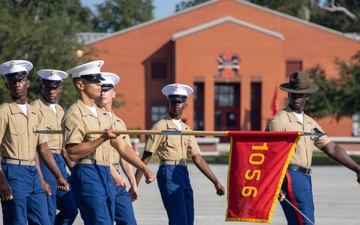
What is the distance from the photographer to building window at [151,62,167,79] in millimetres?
64062

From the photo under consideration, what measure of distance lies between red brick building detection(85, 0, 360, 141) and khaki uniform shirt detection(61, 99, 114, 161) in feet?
171

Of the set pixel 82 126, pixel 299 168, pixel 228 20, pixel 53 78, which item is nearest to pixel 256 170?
pixel 299 168

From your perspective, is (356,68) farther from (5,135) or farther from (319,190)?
(5,135)

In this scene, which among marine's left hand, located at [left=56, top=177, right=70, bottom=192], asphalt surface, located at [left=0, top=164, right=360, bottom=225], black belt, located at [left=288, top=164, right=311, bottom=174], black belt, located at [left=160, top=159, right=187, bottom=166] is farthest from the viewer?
asphalt surface, located at [left=0, top=164, right=360, bottom=225]

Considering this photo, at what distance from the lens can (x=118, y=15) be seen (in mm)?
107688

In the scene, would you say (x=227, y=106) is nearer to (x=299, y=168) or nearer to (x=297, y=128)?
(x=297, y=128)

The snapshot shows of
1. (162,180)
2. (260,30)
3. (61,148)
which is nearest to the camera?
(162,180)

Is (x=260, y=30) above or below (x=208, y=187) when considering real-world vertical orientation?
above

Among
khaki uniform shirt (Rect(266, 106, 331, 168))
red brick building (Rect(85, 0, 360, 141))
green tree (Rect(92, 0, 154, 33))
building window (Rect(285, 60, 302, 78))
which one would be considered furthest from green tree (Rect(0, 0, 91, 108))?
green tree (Rect(92, 0, 154, 33))

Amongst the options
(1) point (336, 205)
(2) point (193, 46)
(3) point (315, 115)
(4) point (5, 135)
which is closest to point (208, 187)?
(1) point (336, 205)

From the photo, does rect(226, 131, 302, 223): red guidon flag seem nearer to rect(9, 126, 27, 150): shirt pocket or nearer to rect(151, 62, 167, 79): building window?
rect(9, 126, 27, 150): shirt pocket

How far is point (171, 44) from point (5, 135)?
54.6 m

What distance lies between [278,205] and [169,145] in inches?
286

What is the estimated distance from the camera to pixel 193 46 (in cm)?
6075
